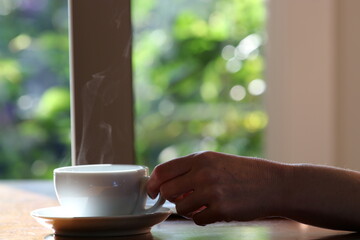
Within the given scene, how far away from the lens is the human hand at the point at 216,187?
0.87 metres

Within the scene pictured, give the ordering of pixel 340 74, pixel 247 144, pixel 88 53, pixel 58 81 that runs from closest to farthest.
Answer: pixel 88 53
pixel 340 74
pixel 247 144
pixel 58 81

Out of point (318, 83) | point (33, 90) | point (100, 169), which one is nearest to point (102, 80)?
point (100, 169)

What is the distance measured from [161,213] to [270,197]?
4.9 inches

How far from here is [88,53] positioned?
3.96 feet

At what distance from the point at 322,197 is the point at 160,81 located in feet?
8.36

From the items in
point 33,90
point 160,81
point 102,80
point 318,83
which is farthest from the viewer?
point 33,90

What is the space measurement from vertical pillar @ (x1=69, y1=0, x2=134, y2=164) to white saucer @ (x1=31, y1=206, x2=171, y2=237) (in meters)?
0.30

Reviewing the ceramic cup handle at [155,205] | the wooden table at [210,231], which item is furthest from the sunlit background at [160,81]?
the ceramic cup handle at [155,205]

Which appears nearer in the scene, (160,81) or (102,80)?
(102,80)

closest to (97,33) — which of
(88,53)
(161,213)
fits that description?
(88,53)

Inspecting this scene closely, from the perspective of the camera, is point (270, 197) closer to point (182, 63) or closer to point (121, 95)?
point (121, 95)

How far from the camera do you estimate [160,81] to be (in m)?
3.43

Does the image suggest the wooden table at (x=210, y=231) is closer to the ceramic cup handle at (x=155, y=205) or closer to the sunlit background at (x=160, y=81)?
the ceramic cup handle at (x=155, y=205)

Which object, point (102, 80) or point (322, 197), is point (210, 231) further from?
point (102, 80)
